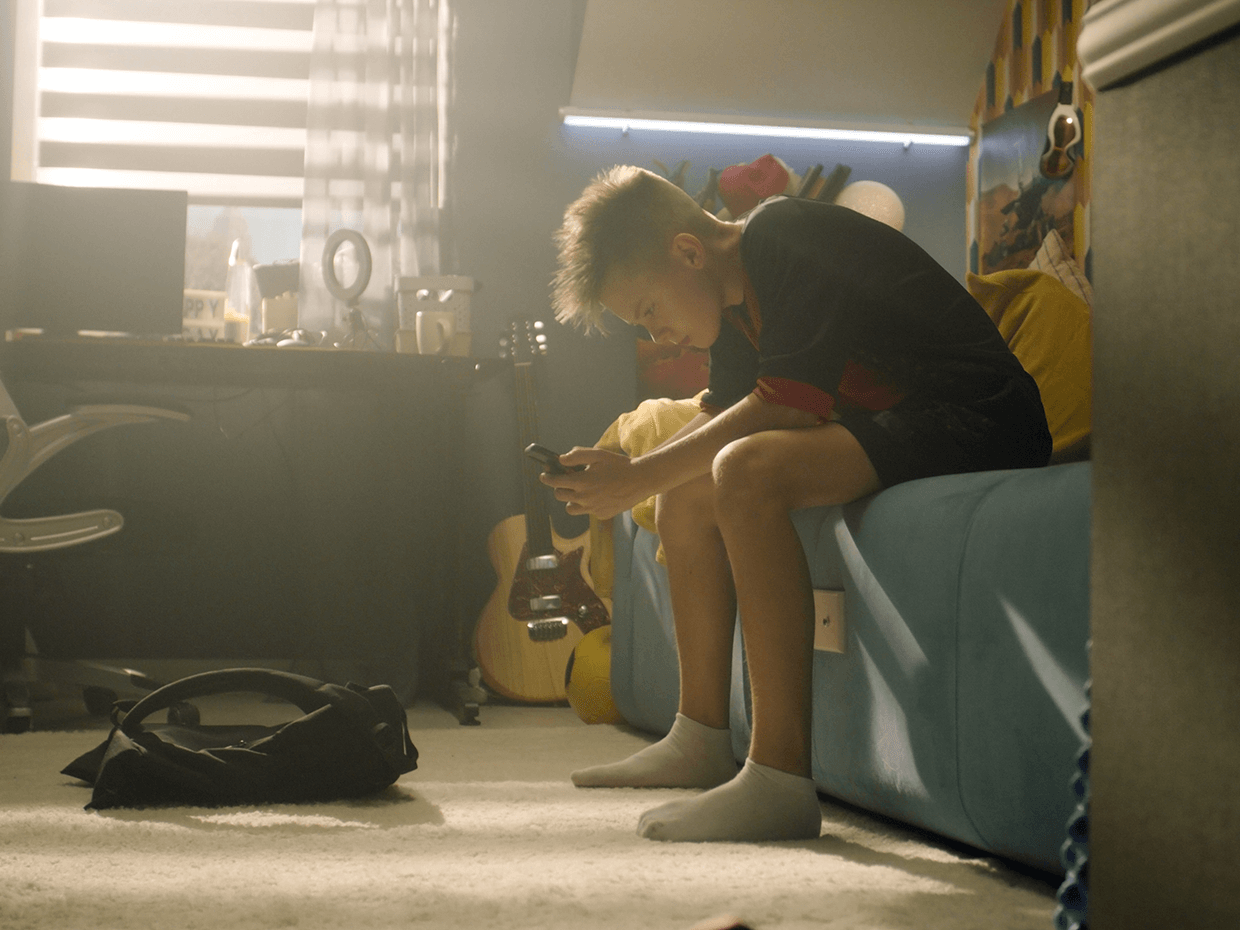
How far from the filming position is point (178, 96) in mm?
2969

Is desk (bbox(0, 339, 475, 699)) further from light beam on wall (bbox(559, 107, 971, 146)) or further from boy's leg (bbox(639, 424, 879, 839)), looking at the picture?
boy's leg (bbox(639, 424, 879, 839))

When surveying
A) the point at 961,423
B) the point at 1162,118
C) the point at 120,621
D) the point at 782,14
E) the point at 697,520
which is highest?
the point at 782,14

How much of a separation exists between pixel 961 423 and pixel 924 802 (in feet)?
1.43

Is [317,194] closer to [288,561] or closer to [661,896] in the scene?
[288,561]

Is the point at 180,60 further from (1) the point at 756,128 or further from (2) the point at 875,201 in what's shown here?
(2) the point at 875,201

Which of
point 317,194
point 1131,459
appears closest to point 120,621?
point 317,194

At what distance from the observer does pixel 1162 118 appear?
46 cm

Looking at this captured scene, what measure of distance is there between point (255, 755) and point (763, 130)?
2.31 metres

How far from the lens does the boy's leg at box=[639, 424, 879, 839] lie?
3.83 feet

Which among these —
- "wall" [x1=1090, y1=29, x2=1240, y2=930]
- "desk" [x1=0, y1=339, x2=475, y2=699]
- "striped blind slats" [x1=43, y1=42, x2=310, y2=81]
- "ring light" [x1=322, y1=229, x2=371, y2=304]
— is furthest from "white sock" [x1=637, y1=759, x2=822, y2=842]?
"striped blind slats" [x1=43, y1=42, x2=310, y2=81]

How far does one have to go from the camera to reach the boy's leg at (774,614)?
1167 millimetres

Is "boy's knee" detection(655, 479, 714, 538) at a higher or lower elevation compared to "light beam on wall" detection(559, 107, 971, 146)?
lower

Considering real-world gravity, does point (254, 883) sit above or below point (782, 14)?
below

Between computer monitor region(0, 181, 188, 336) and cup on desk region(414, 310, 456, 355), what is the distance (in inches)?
21.2
